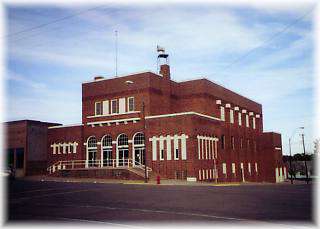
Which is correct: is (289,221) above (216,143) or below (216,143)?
below

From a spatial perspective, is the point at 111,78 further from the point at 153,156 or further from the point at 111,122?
the point at 153,156

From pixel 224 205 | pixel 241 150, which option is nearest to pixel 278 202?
pixel 224 205

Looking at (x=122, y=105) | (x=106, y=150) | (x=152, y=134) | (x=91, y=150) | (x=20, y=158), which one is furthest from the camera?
(x=20, y=158)

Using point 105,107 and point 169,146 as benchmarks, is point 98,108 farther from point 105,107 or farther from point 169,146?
point 169,146

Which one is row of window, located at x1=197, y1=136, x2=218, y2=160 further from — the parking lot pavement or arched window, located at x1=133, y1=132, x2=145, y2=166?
the parking lot pavement

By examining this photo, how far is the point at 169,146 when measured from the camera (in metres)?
38.7

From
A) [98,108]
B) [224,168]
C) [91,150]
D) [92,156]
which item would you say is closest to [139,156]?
A: [92,156]

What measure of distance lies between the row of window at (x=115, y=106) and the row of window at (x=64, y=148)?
17.7 feet

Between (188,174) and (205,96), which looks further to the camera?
(205,96)

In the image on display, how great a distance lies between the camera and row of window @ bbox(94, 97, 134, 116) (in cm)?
4403

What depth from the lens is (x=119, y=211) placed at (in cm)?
1466

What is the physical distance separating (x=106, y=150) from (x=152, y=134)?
298 inches

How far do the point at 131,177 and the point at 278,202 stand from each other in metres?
21.7

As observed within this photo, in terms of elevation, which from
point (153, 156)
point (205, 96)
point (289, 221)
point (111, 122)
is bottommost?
point (289, 221)
